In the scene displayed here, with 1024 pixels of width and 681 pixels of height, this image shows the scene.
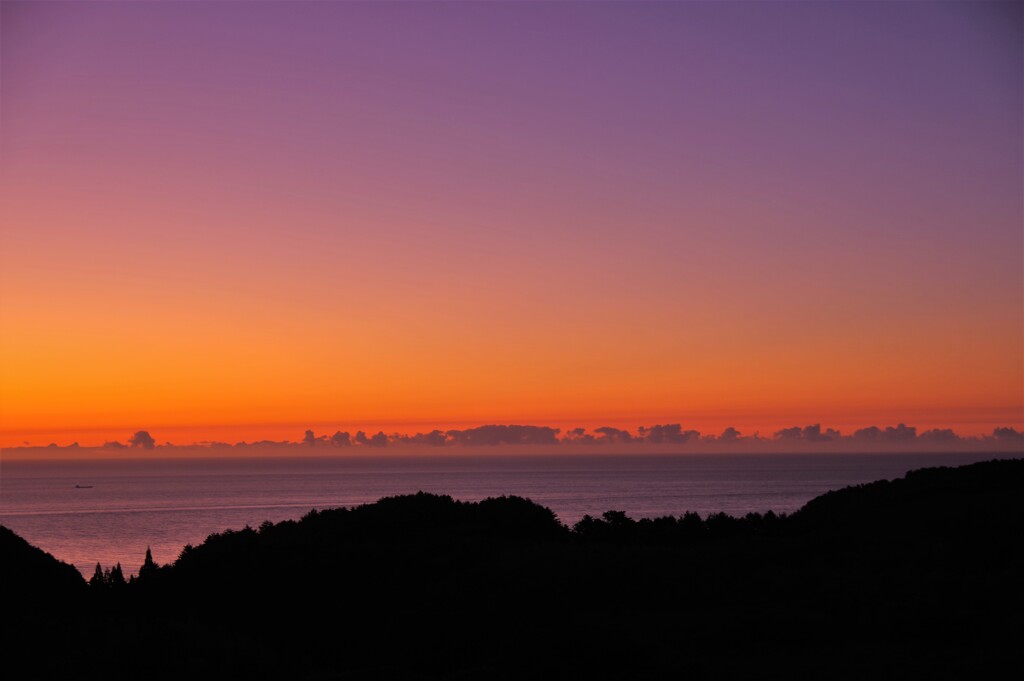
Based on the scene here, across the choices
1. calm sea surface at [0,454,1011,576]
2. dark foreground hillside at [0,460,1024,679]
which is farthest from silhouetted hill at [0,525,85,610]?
calm sea surface at [0,454,1011,576]

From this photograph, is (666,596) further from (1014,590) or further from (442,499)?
(442,499)

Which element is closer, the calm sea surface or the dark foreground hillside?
the dark foreground hillside

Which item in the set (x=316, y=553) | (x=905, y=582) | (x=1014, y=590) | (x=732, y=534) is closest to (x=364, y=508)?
(x=316, y=553)

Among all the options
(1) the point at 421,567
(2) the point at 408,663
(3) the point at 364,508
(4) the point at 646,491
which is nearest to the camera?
(2) the point at 408,663

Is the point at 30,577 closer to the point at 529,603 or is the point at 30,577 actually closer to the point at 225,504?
the point at 529,603

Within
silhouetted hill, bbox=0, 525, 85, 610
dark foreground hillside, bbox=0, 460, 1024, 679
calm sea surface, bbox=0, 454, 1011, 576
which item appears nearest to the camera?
dark foreground hillside, bbox=0, 460, 1024, 679

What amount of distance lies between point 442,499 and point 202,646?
54.7 feet

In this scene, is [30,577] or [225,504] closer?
[30,577]

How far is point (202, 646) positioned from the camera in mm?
16734

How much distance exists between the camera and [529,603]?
20906 mm

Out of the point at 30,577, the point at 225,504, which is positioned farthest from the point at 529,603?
the point at 225,504

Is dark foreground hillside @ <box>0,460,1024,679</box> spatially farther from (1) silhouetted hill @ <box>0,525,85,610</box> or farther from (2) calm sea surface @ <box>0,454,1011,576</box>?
(2) calm sea surface @ <box>0,454,1011,576</box>

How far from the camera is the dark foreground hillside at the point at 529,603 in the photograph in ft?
52.9

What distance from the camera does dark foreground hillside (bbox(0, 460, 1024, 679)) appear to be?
635 inches
